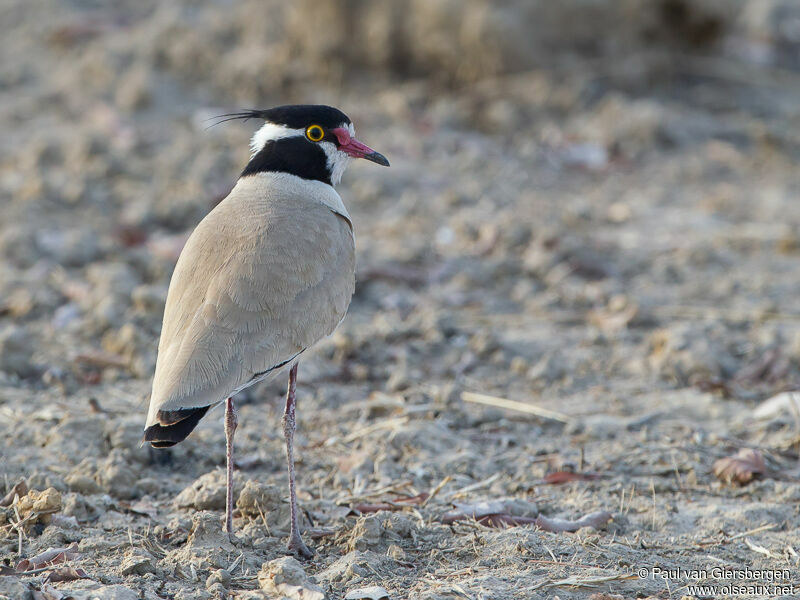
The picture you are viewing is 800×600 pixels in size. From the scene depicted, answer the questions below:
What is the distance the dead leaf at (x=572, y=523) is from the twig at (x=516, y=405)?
3.94ft

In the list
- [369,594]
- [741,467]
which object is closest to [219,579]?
[369,594]

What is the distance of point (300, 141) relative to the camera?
5.38 meters

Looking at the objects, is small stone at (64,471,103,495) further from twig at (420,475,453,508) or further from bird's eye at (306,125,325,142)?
bird's eye at (306,125,325,142)

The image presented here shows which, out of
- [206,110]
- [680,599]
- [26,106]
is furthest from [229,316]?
[26,106]

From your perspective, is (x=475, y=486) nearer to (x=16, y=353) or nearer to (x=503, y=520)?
(x=503, y=520)

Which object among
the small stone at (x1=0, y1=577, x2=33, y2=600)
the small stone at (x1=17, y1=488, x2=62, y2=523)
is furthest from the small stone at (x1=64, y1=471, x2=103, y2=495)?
the small stone at (x1=0, y1=577, x2=33, y2=600)

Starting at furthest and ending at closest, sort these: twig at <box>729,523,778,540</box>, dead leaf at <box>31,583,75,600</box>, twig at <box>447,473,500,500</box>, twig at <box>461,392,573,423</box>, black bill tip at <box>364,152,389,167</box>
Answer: twig at <box>461,392,573,423</box> → black bill tip at <box>364,152,389,167</box> → twig at <box>447,473,500,500</box> → twig at <box>729,523,778,540</box> → dead leaf at <box>31,583,75,600</box>

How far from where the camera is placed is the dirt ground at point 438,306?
4.42 m

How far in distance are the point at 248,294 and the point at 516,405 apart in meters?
2.06

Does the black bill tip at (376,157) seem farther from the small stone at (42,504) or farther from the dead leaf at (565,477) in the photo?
the small stone at (42,504)

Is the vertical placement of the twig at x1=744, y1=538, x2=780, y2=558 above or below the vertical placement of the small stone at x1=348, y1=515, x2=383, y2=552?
below

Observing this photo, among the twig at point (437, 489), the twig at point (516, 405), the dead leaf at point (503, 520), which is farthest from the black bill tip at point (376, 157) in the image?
the dead leaf at point (503, 520)

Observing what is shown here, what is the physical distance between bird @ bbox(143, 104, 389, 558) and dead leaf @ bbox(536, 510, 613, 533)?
1.03 metres

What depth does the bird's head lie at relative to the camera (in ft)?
17.5
